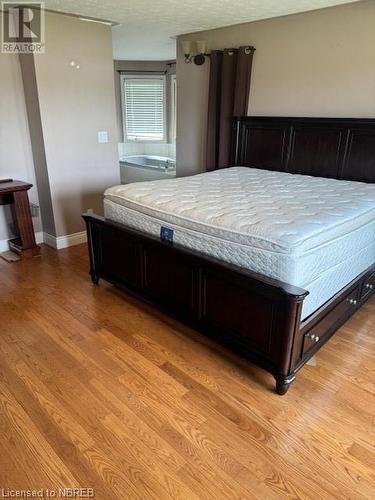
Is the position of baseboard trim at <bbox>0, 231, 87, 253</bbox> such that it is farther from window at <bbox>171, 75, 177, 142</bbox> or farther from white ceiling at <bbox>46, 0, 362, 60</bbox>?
window at <bbox>171, 75, 177, 142</bbox>

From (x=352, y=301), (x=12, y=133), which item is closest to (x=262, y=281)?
(x=352, y=301)

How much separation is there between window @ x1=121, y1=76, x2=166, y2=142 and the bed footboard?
4.63 metres

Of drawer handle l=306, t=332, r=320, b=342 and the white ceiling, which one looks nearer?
drawer handle l=306, t=332, r=320, b=342

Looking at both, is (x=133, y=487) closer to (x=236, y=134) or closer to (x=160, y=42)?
(x=236, y=134)

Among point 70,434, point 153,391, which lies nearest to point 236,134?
point 153,391

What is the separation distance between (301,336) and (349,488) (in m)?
0.66

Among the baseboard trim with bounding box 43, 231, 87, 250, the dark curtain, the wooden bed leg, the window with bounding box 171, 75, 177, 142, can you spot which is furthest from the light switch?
the wooden bed leg

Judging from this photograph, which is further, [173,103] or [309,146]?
[173,103]

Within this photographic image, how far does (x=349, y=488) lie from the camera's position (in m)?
1.40

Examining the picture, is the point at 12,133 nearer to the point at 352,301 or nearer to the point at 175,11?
the point at 175,11

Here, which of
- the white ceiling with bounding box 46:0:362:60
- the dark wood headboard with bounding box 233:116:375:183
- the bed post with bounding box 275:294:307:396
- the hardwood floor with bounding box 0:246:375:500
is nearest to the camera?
the hardwood floor with bounding box 0:246:375:500

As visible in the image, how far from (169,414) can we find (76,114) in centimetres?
319

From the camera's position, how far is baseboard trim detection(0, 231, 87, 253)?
3836 mm

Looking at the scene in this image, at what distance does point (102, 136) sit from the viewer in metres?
3.99
